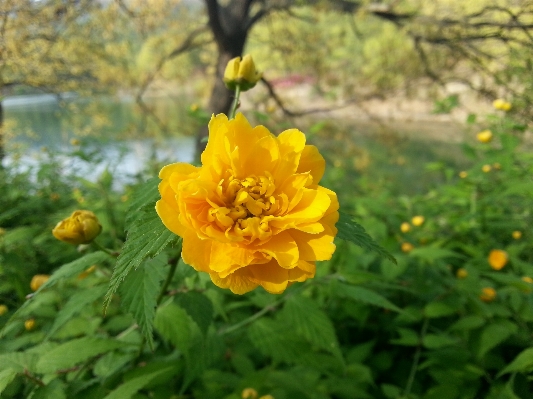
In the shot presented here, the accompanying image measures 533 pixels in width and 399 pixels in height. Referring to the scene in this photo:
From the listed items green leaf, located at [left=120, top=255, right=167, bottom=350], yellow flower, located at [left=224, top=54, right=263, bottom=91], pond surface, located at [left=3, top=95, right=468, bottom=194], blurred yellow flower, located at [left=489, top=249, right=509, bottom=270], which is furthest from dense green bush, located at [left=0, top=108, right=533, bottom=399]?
pond surface, located at [left=3, top=95, right=468, bottom=194]

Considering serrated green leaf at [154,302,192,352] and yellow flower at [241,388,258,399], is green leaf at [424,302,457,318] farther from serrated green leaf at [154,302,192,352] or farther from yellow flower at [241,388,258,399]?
serrated green leaf at [154,302,192,352]

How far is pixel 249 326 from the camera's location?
119cm

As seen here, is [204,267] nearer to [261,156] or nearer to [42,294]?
[261,156]

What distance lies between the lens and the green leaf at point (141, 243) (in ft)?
1.98

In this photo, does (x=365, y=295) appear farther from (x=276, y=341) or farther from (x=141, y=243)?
(x=141, y=243)

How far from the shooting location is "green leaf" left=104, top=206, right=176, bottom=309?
0.60 meters

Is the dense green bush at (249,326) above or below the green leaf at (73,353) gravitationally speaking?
below

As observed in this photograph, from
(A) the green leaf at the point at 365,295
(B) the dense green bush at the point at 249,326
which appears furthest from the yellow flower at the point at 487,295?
(A) the green leaf at the point at 365,295

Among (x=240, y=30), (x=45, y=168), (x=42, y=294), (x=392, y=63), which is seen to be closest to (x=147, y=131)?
(x=240, y=30)

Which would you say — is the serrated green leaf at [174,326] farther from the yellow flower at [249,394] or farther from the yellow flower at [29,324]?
the yellow flower at [29,324]

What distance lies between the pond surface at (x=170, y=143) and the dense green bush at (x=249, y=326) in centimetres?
176

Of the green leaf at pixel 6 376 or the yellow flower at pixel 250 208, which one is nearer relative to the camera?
the yellow flower at pixel 250 208

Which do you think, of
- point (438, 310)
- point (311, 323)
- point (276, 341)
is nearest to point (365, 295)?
point (311, 323)

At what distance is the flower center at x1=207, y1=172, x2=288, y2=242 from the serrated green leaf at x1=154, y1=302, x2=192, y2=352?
50cm
